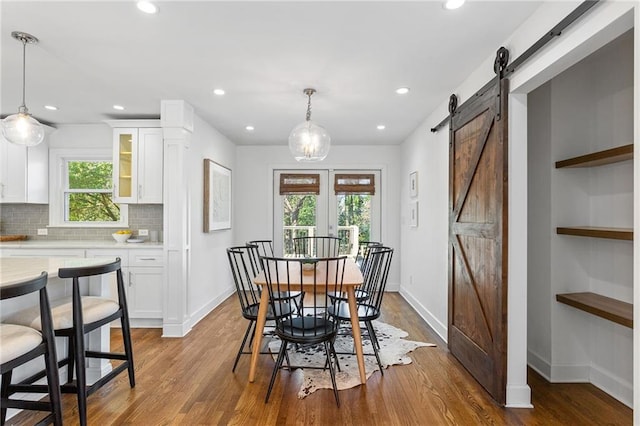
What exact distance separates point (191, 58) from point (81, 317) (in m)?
1.95

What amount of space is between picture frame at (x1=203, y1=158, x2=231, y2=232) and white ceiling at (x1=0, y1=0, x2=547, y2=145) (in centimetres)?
81

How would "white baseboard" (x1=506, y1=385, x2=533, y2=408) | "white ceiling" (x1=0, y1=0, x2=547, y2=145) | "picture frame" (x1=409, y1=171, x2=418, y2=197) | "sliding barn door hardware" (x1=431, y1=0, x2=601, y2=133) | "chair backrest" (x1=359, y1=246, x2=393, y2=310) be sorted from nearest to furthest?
"sliding barn door hardware" (x1=431, y1=0, x2=601, y2=133)
"white ceiling" (x1=0, y1=0, x2=547, y2=145)
"white baseboard" (x1=506, y1=385, x2=533, y2=408)
"chair backrest" (x1=359, y1=246, x2=393, y2=310)
"picture frame" (x1=409, y1=171, x2=418, y2=197)

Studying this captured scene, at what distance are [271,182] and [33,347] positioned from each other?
4543mm

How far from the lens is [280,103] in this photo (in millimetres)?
3787

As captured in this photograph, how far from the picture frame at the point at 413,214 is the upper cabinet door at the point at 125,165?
11.7ft

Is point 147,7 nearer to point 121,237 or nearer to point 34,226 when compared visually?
point 121,237

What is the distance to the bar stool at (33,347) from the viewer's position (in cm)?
162

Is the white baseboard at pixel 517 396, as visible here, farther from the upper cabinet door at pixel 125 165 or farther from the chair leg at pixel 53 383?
the upper cabinet door at pixel 125 165

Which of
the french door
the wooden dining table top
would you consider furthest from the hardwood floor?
the french door

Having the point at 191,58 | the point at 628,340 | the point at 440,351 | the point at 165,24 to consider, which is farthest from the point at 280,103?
the point at 628,340

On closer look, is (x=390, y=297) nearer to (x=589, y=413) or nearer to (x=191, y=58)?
(x=589, y=413)

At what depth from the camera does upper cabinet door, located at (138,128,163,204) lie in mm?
4160

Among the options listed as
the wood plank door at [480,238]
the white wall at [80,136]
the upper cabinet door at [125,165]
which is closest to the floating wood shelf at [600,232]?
the wood plank door at [480,238]

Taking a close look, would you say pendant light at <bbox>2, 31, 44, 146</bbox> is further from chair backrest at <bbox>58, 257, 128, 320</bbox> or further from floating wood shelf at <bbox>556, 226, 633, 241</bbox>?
floating wood shelf at <bbox>556, 226, 633, 241</bbox>
